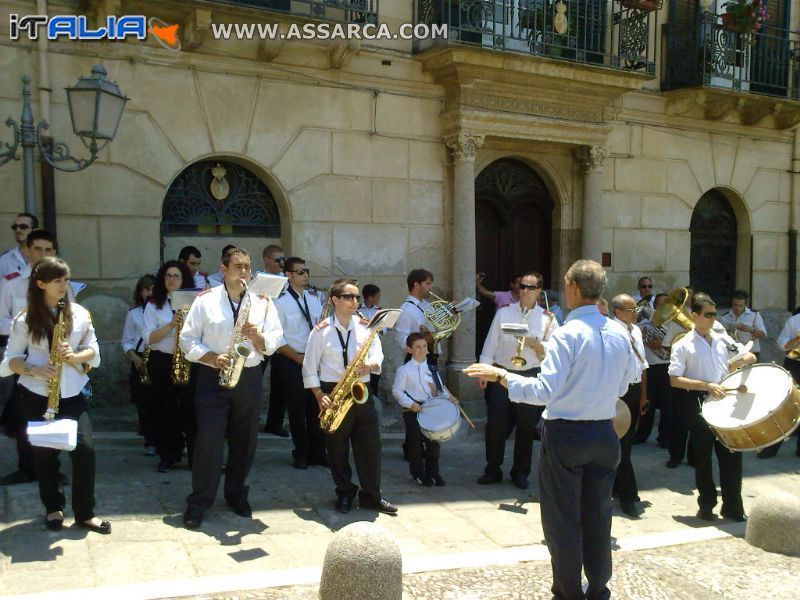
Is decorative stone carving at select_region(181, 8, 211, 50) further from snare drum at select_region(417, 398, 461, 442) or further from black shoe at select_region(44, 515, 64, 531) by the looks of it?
black shoe at select_region(44, 515, 64, 531)

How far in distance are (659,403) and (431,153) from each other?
4.51 meters

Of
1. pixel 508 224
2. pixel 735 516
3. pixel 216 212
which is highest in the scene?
pixel 216 212

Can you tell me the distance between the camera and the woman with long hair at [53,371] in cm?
561

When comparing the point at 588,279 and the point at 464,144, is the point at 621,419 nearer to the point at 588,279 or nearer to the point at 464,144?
the point at 588,279

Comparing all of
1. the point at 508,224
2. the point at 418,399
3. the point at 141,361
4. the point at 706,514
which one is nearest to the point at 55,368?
the point at 141,361

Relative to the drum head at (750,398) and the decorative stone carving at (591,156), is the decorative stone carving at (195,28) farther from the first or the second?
the drum head at (750,398)

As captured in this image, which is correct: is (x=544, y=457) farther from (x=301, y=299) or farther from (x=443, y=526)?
(x=301, y=299)

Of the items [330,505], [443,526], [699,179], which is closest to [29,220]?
[330,505]

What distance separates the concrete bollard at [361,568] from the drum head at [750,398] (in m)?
3.21

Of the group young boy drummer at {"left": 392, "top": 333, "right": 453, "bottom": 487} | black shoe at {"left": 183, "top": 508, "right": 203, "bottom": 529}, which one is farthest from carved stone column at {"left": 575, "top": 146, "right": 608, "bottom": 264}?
black shoe at {"left": 183, "top": 508, "right": 203, "bottom": 529}

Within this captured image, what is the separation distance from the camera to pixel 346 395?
6566mm

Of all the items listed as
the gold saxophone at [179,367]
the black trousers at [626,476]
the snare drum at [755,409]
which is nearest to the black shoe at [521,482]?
the black trousers at [626,476]

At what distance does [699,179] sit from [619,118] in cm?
210

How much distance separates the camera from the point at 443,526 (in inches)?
261
